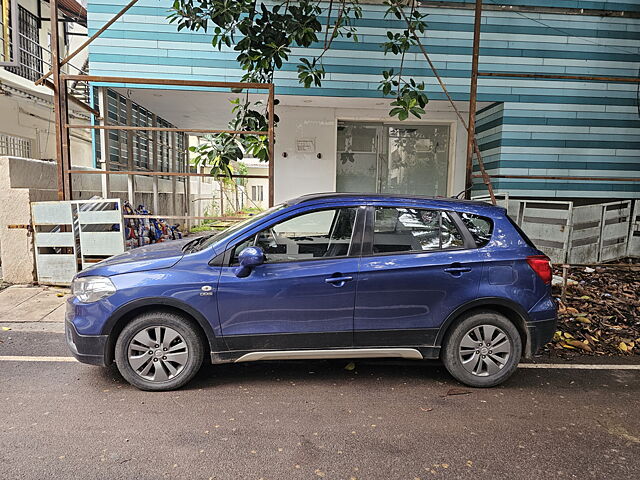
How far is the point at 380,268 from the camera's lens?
380 centimetres

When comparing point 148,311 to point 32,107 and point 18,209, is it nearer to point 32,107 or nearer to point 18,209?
point 18,209

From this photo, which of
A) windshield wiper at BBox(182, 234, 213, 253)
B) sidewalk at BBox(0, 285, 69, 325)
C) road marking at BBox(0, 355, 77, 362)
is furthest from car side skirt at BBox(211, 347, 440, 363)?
sidewalk at BBox(0, 285, 69, 325)

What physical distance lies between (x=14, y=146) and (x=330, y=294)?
13851 mm

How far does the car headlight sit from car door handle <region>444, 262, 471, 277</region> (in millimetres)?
2771

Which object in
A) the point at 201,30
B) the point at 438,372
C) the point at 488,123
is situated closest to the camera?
the point at 438,372

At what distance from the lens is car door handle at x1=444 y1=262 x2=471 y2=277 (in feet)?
12.6

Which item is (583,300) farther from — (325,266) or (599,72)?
(599,72)

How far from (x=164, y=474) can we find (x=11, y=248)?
619 cm

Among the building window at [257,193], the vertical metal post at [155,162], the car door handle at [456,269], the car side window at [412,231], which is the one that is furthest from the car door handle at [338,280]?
the building window at [257,193]

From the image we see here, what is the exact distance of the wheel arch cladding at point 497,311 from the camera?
387cm

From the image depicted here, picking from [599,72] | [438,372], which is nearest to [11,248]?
[438,372]

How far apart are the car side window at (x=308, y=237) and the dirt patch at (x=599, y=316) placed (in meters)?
2.80

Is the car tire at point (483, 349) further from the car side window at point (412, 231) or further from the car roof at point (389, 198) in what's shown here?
the car roof at point (389, 198)

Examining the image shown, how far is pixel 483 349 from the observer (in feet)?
12.9
